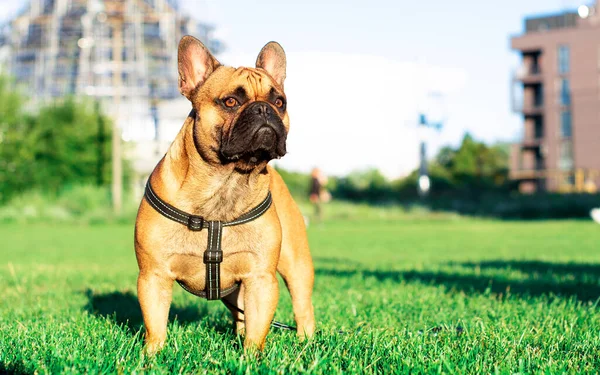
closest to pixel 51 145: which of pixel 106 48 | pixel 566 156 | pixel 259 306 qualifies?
pixel 566 156

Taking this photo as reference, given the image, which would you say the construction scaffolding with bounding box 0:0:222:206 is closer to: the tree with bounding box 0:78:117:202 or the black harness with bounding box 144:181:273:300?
the tree with bounding box 0:78:117:202

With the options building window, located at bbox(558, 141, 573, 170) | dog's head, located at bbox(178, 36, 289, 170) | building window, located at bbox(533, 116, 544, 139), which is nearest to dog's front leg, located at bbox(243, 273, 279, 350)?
dog's head, located at bbox(178, 36, 289, 170)

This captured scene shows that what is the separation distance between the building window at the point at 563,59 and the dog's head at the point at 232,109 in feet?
202

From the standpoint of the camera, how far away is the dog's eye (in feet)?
12.0

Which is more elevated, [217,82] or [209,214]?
[217,82]

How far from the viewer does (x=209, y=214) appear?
12.1ft

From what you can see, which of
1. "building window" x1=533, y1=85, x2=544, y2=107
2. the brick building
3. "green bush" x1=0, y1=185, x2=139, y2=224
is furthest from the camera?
"building window" x1=533, y1=85, x2=544, y2=107

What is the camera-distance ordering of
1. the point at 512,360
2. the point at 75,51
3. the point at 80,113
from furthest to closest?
the point at 75,51 < the point at 80,113 < the point at 512,360

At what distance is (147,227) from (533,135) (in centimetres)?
6341

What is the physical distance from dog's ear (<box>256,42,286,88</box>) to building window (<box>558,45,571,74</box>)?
61.3 metres

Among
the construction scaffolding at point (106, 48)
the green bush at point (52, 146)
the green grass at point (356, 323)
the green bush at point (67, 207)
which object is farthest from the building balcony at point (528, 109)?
the green grass at point (356, 323)

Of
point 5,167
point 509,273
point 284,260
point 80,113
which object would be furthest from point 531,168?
point 284,260

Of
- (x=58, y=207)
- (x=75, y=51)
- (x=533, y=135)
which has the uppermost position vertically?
(x=75, y=51)

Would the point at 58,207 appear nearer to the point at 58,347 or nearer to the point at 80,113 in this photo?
the point at 80,113
